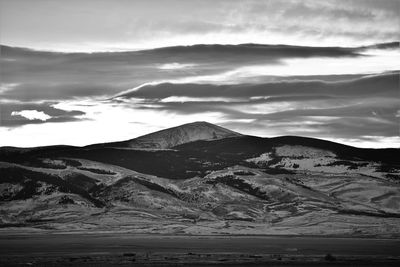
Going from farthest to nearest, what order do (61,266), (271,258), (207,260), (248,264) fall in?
(271,258) → (207,260) → (248,264) → (61,266)

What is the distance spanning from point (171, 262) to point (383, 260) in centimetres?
4919

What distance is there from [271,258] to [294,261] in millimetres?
11519

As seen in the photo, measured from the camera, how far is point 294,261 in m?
157

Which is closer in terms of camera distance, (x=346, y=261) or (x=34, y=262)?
(x=34, y=262)

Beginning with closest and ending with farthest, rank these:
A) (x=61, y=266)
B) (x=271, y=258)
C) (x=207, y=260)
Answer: (x=61, y=266) < (x=207, y=260) < (x=271, y=258)

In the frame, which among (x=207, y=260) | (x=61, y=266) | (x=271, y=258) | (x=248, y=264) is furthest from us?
(x=271, y=258)

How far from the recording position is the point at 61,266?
137m

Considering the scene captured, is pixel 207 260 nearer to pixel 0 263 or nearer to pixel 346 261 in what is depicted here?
pixel 346 261

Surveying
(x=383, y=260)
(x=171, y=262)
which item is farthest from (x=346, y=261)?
(x=171, y=262)

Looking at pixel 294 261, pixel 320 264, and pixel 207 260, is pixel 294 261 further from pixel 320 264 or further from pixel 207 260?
pixel 207 260

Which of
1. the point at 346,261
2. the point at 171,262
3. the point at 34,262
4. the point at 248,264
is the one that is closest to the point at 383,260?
the point at 346,261

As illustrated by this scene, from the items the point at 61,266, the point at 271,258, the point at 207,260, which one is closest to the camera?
the point at 61,266

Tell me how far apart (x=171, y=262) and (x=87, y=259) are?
18.6m

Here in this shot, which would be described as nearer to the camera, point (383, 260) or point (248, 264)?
point (248, 264)
